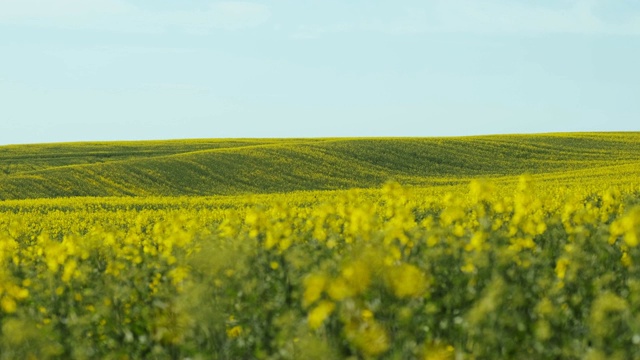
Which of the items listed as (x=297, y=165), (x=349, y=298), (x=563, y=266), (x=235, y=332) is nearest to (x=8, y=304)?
(x=235, y=332)

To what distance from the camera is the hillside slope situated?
158ft

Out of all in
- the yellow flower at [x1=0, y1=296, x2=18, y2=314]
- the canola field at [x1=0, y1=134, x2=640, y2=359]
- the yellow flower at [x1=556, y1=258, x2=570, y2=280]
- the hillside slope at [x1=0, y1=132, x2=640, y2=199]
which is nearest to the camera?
the canola field at [x1=0, y1=134, x2=640, y2=359]

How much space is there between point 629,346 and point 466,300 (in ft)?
4.56

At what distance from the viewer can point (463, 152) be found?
5981cm

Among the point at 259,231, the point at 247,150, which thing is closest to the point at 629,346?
the point at 259,231

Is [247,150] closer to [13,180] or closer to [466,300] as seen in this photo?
[13,180]

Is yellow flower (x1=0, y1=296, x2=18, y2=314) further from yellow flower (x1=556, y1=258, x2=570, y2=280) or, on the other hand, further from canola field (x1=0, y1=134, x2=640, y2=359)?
yellow flower (x1=556, y1=258, x2=570, y2=280)

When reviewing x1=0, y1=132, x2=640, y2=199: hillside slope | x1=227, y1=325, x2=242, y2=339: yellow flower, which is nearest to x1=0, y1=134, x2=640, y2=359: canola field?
x1=227, y1=325, x2=242, y2=339: yellow flower

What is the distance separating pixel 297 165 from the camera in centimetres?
5406

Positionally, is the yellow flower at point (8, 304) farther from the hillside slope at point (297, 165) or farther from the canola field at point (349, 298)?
the hillside slope at point (297, 165)

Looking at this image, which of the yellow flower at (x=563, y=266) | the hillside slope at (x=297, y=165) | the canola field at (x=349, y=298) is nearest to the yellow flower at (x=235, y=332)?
the canola field at (x=349, y=298)

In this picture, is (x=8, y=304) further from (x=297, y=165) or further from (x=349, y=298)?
(x=297, y=165)

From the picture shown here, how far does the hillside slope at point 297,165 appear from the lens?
4803cm

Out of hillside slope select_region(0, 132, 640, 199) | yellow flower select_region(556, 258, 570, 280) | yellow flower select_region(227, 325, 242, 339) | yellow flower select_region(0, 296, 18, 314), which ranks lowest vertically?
hillside slope select_region(0, 132, 640, 199)
